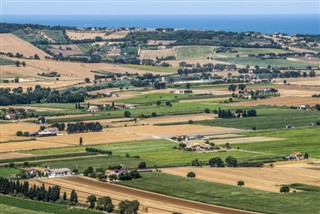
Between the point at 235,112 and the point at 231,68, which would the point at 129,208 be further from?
the point at 231,68

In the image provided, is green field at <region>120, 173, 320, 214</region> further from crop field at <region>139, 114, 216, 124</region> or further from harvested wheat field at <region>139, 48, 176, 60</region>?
harvested wheat field at <region>139, 48, 176, 60</region>

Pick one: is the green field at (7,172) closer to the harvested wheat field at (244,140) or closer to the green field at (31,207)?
the green field at (31,207)

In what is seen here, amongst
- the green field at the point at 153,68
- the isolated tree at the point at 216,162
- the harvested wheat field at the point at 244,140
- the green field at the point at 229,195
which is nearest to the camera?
the green field at the point at 229,195

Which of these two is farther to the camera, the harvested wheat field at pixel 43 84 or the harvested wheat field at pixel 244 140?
the harvested wheat field at pixel 43 84

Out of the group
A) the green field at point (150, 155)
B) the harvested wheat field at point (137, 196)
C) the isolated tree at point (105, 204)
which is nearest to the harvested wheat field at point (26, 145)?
the green field at point (150, 155)

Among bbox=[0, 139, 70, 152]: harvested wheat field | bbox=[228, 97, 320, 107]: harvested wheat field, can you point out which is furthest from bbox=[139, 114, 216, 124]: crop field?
bbox=[0, 139, 70, 152]: harvested wheat field

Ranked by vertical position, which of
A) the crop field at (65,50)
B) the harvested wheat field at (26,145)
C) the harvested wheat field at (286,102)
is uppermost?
the harvested wheat field at (286,102)

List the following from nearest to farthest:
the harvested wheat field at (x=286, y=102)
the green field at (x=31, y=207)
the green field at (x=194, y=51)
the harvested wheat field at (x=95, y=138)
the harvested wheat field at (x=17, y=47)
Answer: the green field at (x=31, y=207)
the harvested wheat field at (x=95, y=138)
the harvested wheat field at (x=286, y=102)
the harvested wheat field at (x=17, y=47)
the green field at (x=194, y=51)
